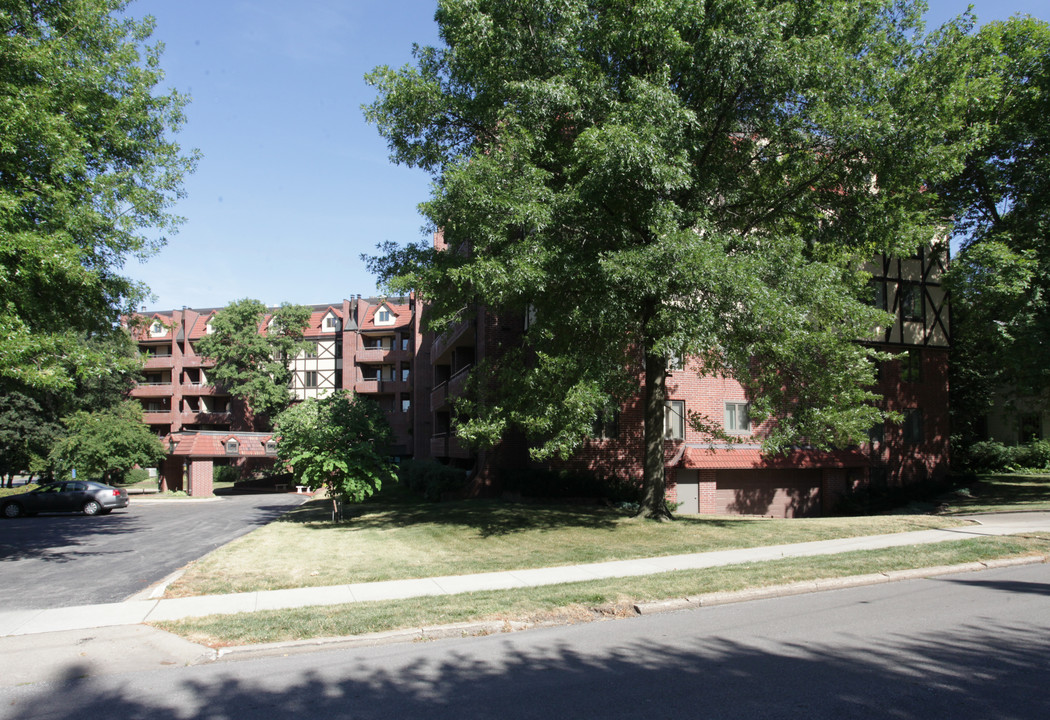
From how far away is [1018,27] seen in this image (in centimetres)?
→ 2195

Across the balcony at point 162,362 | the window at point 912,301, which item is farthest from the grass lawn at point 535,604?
the balcony at point 162,362

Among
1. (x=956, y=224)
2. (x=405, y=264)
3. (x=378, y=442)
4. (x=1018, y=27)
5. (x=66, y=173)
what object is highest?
(x=1018, y=27)

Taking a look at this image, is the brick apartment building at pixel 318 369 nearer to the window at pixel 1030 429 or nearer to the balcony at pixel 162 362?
the balcony at pixel 162 362

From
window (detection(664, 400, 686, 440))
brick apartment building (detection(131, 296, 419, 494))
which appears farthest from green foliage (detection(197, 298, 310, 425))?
window (detection(664, 400, 686, 440))

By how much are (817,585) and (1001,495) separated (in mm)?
19884

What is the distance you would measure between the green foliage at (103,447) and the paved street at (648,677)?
41625 millimetres

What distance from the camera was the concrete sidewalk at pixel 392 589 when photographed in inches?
351

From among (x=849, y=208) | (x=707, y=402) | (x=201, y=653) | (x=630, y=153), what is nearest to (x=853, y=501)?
(x=707, y=402)

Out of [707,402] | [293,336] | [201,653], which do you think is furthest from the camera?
[293,336]

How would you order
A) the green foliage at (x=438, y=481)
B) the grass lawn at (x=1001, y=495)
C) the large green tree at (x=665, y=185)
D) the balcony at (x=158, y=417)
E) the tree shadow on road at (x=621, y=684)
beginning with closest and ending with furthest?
the tree shadow on road at (x=621, y=684), the large green tree at (x=665, y=185), the grass lawn at (x=1001, y=495), the green foliage at (x=438, y=481), the balcony at (x=158, y=417)

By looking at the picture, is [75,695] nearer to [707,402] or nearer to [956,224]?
[707,402]

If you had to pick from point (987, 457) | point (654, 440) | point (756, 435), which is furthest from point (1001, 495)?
point (654, 440)

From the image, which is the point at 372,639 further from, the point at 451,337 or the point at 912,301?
the point at 912,301

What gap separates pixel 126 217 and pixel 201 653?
10518 millimetres
